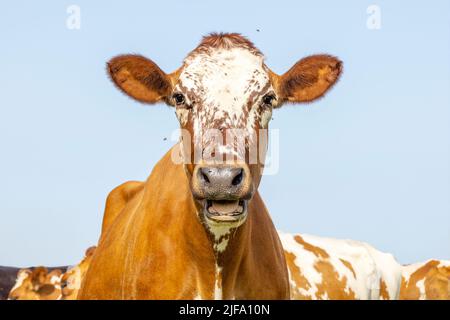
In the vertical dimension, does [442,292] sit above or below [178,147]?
A: below

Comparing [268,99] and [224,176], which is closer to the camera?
[224,176]

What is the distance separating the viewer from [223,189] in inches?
217

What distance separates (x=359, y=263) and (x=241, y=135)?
35.0 feet

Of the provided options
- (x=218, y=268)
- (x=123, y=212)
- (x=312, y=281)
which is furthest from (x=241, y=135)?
(x=312, y=281)

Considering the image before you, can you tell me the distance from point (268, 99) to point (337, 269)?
361 inches

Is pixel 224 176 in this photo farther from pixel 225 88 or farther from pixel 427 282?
pixel 427 282

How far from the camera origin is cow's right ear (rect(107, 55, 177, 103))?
6.87 meters

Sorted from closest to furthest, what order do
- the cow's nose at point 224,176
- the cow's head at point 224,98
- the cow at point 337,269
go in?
the cow's nose at point 224,176 → the cow's head at point 224,98 → the cow at point 337,269

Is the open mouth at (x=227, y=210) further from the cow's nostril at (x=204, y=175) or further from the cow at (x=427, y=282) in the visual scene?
the cow at (x=427, y=282)

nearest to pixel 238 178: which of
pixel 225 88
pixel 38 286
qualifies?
pixel 225 88

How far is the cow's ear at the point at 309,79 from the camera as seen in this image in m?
7.06

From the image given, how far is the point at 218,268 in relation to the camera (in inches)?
245

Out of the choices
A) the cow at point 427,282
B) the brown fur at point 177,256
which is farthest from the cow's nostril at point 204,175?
the cow at point 427,282
